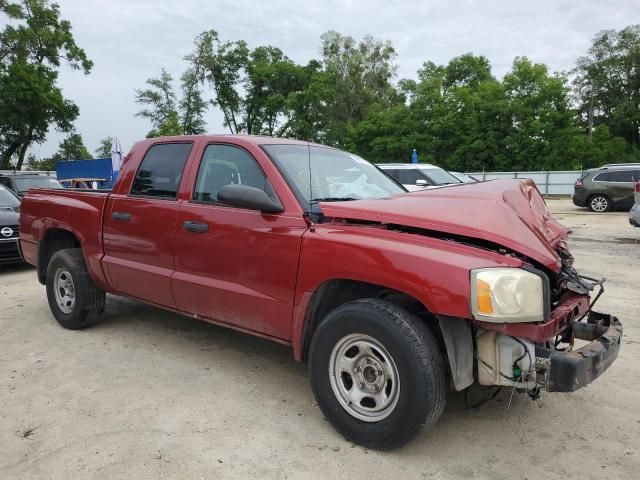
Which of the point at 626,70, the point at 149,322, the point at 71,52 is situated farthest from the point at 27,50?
the point at 626,70

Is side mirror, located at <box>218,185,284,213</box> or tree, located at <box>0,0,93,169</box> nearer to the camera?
side mirror, located at <box>218,185,284,213</box>

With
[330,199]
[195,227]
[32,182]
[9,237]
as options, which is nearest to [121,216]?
[195,227]

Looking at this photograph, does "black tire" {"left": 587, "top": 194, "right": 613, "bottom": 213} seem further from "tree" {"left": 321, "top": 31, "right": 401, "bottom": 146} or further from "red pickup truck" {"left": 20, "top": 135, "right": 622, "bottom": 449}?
"tree" {"left": 321, "top": 31, "right": 401, "bottom": 146}

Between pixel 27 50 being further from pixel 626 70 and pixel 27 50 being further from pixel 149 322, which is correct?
pixel 626 70

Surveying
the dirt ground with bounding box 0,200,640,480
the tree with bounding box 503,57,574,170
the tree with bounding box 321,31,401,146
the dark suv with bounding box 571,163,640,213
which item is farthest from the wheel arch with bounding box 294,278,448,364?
the tree with bounding box 321,31,401,146

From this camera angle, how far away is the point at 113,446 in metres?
2.96

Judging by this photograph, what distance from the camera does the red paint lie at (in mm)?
2701

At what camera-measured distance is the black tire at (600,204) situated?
59.4 feet

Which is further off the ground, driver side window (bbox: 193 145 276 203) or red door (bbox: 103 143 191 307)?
driver side window (bbox: 193 145 276 203)

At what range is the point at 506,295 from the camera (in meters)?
2.51

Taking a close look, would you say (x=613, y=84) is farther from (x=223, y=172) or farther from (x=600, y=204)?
(x=223, y=172)

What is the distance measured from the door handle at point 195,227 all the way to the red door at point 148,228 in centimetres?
16

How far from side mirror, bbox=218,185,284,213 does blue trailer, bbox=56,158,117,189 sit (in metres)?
24.4

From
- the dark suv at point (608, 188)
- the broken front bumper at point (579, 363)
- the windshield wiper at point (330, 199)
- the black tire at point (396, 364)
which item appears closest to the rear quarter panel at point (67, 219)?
the windshield wiper at point (330, 199)
